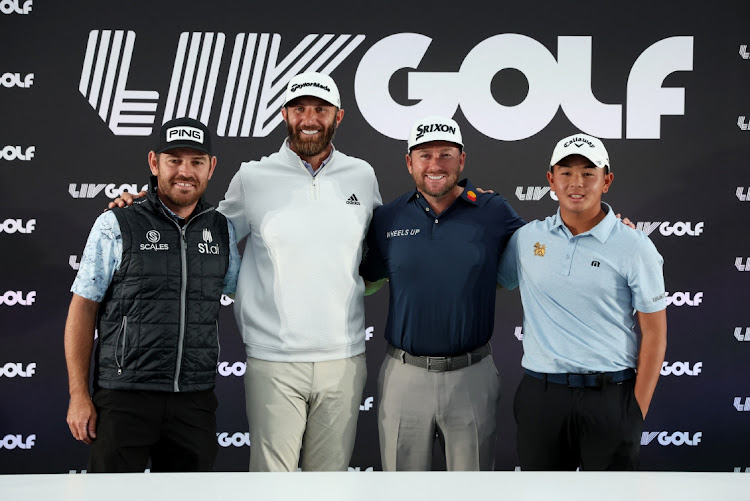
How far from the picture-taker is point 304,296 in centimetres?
233

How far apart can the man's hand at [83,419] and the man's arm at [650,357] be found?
5.73ft

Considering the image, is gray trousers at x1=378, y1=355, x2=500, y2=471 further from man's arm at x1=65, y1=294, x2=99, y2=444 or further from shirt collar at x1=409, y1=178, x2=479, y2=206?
man's arm at x1=65, y1=294, x2=99, y2=444

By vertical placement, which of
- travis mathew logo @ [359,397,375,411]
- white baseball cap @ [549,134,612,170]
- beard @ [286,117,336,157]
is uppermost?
beard @ [286,117,336,157]

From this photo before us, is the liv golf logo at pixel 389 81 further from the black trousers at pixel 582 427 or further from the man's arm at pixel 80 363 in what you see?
the black trousers at pixel 582 427

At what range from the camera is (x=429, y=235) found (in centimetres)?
238

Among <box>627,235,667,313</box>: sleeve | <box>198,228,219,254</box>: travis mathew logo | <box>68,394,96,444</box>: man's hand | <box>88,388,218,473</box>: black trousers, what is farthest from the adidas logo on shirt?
<box>68,394,96,444</box>: man's hand

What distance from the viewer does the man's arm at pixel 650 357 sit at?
6.96 ft

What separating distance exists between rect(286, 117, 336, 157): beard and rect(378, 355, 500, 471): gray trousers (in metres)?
0.83

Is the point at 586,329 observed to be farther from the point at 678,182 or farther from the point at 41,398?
the point at 41,398

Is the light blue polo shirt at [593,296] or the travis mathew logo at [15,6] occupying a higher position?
the travis mathew logo at [15,6]

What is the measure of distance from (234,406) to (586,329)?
86.3 inches

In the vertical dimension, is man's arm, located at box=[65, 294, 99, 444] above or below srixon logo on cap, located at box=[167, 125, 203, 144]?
below

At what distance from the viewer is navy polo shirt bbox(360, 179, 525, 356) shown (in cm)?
231

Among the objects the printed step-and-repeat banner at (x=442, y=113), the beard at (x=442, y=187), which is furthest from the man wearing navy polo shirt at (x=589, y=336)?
the printed step-and-repeat banner at (x=442, y=113)
